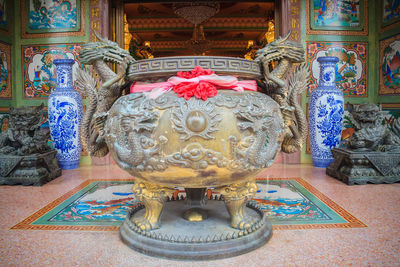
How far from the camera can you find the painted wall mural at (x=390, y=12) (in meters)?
4.48

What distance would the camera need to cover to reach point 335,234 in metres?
2.04

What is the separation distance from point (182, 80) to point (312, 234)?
134cm

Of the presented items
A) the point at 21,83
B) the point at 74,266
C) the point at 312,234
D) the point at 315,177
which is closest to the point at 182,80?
the point at 74,266

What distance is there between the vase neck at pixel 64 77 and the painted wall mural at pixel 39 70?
1.93ft

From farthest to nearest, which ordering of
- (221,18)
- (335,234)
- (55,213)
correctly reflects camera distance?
(221,18) < (55,213) < (335,234)

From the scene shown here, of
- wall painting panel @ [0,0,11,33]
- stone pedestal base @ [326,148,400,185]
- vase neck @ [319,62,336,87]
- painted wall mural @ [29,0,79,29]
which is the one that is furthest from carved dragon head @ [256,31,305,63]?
wall painting panel @ [0,0,11,33]

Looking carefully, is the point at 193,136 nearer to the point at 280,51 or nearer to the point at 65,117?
the point at 280,51

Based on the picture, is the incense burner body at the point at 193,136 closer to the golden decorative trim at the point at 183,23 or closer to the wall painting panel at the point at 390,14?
the wall painting panel at the point at 390,14

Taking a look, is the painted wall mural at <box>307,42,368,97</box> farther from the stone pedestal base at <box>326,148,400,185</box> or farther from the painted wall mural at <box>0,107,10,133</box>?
the painted wall mural at <box>0,107,10,133</box>

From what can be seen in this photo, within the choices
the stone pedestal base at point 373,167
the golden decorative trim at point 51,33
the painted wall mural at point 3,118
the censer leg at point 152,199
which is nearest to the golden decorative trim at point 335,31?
the stone pedestal base at point 373,167

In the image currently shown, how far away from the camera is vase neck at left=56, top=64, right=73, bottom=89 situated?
4402 millimetres

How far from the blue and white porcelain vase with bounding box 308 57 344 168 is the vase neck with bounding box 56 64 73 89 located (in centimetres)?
353

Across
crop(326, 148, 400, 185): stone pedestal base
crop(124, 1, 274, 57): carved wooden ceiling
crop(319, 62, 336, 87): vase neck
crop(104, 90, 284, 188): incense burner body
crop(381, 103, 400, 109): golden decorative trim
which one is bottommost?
crop(326, 148, 400, 185): stone pedestal base

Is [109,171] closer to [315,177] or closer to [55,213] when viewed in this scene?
[55,213]
